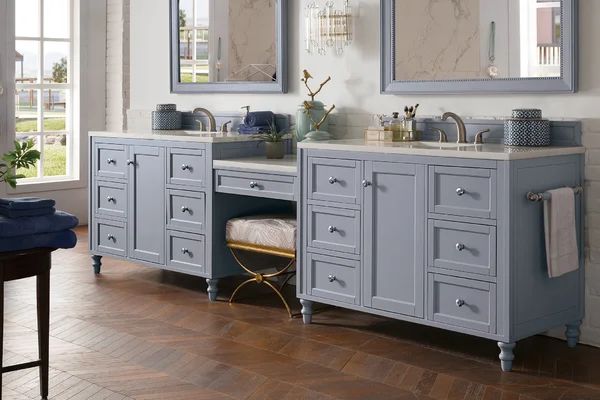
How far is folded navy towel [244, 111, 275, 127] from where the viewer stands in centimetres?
593

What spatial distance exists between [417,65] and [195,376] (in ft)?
7.08

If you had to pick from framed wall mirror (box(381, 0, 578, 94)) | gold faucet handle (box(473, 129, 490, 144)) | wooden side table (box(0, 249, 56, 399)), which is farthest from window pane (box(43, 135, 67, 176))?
wooden side table (box(0, 249, 56, 399))

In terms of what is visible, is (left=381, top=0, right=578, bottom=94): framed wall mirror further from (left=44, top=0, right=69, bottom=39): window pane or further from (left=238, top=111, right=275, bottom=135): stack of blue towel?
(left=44, top=0, right=69, bottom=39): window pane

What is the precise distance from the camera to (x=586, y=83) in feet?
15.0

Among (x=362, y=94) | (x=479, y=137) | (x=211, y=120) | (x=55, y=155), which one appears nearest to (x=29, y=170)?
(x=55, y=155)

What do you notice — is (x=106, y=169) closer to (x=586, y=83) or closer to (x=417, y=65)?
(x=417, y=65)

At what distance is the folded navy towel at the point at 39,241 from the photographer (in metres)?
3.54

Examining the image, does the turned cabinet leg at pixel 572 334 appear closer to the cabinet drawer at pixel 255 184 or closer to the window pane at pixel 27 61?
the cabinet drawer at pixel 255 184

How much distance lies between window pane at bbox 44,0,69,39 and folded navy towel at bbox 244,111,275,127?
10.1 feet

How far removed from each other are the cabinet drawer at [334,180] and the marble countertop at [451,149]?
3.2 inches

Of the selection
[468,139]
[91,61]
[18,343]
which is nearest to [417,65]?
[468,139]

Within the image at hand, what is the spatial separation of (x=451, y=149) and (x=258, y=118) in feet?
5.88

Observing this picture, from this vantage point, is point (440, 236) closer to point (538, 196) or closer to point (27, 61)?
point (538, 196)

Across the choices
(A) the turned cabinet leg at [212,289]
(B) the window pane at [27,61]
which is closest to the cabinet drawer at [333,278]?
(A) the turned cabinet leg at [212,289]
